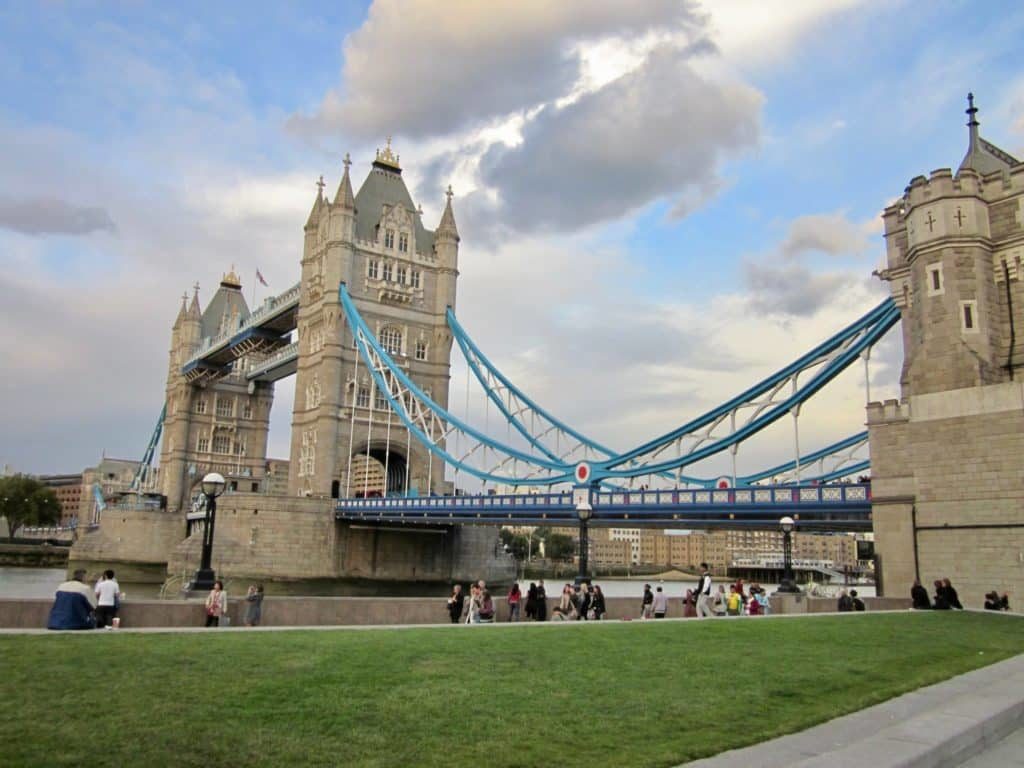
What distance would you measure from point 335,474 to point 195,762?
5315 cm

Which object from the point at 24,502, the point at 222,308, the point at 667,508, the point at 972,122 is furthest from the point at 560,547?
the point at 972,122

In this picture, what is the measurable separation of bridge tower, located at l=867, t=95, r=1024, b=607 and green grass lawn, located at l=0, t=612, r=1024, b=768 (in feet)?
37.2

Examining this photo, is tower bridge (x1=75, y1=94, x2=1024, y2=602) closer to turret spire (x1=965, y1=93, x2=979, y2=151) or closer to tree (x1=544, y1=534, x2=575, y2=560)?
turret spire (x1=965, y1=93, x2=979, y2=151)

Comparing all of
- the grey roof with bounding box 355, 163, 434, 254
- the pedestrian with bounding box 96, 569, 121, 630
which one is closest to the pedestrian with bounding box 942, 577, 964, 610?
the pedestrian with bounding box 96, 569, 121, 630

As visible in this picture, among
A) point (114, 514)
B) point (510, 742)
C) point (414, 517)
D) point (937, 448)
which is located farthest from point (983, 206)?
point (114, 514)

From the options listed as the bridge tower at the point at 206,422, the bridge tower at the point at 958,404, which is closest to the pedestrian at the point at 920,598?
the bridge tower at the point at 958,404

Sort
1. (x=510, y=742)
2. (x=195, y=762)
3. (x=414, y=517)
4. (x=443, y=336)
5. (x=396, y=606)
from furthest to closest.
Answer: (x=443, y=336) → (x=414, y=517) → (x=396, y=606) → (x=510, y=742) → (x=195, y=762)

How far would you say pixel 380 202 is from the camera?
63531 mm

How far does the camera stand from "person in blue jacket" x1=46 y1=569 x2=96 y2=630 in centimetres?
1144

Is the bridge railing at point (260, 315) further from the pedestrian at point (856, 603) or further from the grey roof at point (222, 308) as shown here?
the pedestrian at point (856, 603)

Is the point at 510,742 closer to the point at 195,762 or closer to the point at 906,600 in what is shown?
the point at 195,762

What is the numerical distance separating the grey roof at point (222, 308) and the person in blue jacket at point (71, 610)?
81438 millimetres

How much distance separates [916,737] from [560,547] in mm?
128939

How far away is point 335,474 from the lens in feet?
189
